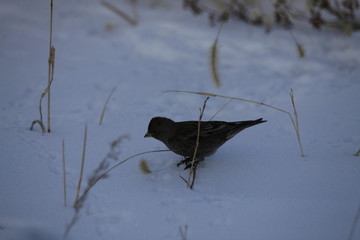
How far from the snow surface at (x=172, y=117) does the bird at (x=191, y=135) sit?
18cm

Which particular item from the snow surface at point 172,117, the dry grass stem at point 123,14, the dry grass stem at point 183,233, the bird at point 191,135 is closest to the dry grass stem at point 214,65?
the bird at point 191,135

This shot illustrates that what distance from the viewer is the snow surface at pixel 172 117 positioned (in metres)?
2.61

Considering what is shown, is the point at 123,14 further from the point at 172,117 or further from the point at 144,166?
the point at 144,166

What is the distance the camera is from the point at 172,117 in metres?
4.18

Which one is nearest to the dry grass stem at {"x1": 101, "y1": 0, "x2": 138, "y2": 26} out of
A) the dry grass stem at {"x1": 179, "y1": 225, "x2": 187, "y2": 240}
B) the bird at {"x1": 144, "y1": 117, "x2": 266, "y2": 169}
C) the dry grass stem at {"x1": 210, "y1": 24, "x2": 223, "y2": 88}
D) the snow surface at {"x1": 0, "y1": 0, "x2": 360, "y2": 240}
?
the snow surface at {"x1": 0, "y1": 0, "x2": 360, "y2": 240}

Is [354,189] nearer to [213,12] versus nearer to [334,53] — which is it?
[334,53]

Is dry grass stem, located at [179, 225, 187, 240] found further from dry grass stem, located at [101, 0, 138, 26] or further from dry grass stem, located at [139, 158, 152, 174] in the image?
dry grass stem, located at [101, 0, 138, 26]

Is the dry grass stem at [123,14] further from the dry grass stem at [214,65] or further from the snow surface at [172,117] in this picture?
the dry grass stem at [214,65]

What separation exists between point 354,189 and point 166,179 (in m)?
1.50

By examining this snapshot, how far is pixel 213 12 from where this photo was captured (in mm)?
6203

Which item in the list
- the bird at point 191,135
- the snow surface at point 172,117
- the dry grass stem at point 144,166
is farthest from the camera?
the bird at point 191,135

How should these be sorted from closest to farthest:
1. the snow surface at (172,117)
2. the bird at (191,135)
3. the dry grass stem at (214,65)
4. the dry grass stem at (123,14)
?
the snow surface at (172,117) → the bird at (191,135) → the dry grass stem at (214,65) → the dry grass stem at (123,14)

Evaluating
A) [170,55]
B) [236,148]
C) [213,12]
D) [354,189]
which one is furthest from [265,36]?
[354,189]

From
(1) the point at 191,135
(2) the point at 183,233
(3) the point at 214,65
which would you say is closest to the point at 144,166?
(1) the point at 191,135
